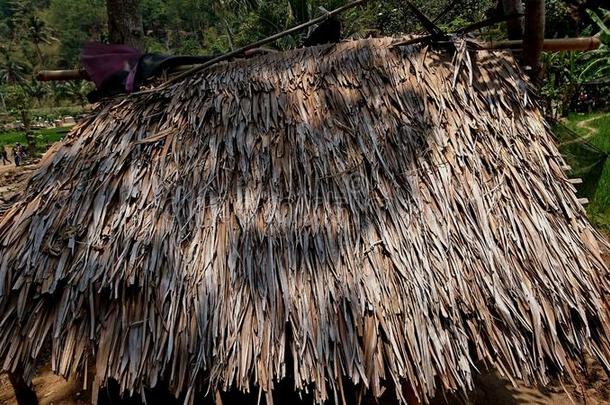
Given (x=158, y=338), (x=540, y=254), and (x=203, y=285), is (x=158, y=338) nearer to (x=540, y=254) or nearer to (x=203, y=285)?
(x=203, y=285)

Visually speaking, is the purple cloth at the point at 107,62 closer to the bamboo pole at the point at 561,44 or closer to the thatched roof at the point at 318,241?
the thatched roof at the point at 318,241

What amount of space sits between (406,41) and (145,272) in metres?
2.08

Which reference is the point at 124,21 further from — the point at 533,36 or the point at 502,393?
the point at 502,393

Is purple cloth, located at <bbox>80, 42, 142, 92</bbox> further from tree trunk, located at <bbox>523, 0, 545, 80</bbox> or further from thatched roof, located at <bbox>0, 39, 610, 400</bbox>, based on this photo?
tree trunk, located at <bbox>523, 0, 545, 80</bbox>

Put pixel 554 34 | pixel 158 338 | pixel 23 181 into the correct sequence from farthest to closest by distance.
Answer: pixel 554 34 → pixel 23 181 → pixel 158 338

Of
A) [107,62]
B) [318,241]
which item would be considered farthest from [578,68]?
[107,62]

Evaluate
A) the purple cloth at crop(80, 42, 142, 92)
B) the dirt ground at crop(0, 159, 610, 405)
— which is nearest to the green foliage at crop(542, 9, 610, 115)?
the dirt ground at crop(0, 159, 610, 405)

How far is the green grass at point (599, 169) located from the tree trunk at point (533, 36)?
1303mm

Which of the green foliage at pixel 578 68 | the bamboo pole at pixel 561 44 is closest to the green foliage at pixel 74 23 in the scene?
the green foliage at pixel 578 68

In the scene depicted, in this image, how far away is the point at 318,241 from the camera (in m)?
2.08

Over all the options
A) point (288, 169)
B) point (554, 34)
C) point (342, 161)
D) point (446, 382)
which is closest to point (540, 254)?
point (446, 382)

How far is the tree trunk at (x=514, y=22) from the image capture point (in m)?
2.76

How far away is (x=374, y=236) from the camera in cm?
208

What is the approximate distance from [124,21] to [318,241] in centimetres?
330
